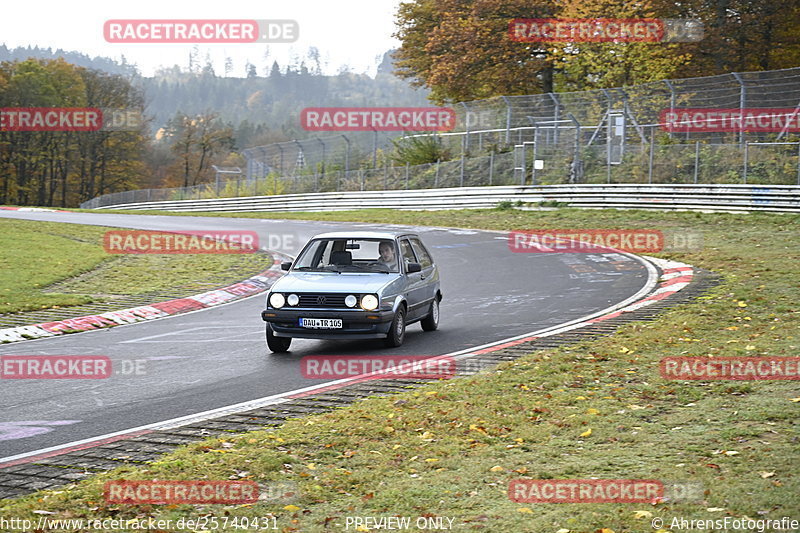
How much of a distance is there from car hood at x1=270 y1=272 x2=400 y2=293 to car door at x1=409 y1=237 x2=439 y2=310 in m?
0.86

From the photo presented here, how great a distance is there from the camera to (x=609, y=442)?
22.1ft

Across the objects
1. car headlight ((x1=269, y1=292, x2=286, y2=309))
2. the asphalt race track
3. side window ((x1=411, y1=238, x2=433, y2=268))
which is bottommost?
the asphalt race track

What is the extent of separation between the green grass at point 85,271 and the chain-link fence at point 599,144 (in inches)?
647

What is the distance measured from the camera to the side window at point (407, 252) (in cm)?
1286

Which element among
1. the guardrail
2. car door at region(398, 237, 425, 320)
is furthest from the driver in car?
the guardrail

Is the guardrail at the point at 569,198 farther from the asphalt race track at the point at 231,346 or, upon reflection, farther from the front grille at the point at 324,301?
the front grille at the point at 324,301

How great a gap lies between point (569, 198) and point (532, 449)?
28162 millimetres

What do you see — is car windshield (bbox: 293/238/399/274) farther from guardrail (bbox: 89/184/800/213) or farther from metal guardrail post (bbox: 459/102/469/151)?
metal guardrail post (bbox: 459/102/469/151)

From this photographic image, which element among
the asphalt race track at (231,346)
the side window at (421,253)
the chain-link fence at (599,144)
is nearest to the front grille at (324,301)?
the asphalt race track at (231,346)

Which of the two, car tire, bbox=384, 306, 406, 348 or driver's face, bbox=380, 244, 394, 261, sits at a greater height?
driver's face, bbox=380, 244, 394, 261

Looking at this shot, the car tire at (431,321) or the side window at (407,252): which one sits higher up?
the side window at (407,252)

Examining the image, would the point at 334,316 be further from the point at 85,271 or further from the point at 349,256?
the point at 85,271

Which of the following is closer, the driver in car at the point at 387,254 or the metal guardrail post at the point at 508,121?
the driver in car at the point at 387,254

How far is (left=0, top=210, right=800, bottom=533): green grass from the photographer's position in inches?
207
